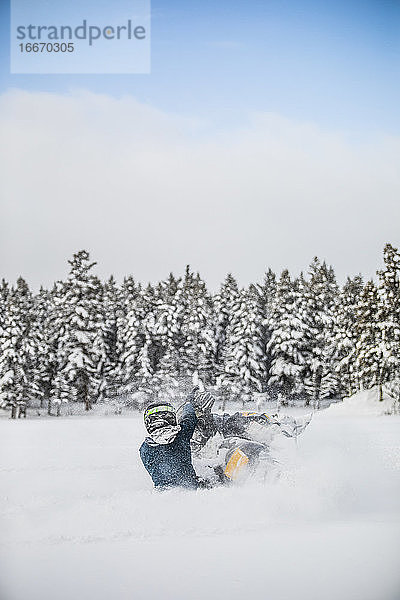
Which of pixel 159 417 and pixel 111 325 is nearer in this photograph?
pixel 159 417

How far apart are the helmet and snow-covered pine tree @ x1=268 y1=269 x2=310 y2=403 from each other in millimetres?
12170

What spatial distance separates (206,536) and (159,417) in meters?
1.13

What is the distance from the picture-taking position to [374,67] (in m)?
3.34

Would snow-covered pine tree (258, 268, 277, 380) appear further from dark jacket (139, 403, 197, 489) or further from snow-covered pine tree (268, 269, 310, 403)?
dark jacket (139, 403, 197, 489)

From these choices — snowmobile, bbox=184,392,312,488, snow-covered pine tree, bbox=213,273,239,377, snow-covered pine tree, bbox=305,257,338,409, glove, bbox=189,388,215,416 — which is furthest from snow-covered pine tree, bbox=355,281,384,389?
glove, bbox=189,388,215,416

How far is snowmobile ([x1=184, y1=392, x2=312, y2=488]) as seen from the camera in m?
3.78

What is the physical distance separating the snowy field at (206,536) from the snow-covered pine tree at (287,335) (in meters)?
12.1

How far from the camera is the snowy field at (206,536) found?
7.83ft

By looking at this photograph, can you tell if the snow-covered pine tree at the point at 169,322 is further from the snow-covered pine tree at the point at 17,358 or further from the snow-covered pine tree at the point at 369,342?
the snow-covered pine tree at the point at 369,342

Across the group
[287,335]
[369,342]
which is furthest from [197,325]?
[369,342]

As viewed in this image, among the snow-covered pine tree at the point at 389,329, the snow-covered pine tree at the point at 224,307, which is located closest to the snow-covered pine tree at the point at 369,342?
the snow-covered pine tree at the point at 389,329

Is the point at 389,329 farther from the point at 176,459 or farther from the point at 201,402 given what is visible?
the point at 176,459

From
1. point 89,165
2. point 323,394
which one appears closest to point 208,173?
point 89,165

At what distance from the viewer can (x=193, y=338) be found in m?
17.6
